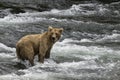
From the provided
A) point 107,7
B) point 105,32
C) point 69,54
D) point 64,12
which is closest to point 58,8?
point 64,12

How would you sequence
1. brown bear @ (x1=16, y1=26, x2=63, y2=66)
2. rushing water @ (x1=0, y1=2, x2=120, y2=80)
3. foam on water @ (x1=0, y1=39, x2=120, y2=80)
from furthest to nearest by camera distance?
brown bear @ (x1=16, y1=26, x2=63, y2=66)
rushing water @ (x1=0, y1=2, x2=120, y2=80)
foam on water @ (x1=0, y1=39, x2=120, y2=80)

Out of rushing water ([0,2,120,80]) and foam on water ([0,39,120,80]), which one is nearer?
foam on water ([0,39,120,80])

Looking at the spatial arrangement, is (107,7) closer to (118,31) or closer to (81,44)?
(118,31)

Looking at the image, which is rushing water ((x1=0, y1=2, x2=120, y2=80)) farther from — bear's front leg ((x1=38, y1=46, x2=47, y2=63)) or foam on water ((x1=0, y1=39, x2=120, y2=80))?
bear's front leg ((x1=38, y1=46, x2=47, y2=63))

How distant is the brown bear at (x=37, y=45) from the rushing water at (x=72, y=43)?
0.20 m

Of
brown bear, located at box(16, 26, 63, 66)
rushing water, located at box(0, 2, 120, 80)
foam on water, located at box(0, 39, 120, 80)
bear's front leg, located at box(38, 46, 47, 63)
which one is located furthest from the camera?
bear's front leg, located at box(38, 46, 47, 63)

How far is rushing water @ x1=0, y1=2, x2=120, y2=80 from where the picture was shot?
8.48 metres

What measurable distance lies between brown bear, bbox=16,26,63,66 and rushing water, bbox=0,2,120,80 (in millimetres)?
196

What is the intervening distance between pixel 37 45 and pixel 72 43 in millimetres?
3151

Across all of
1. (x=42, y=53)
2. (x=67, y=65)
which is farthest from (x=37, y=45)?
(x=67, y=65)

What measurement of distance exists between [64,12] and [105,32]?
413 cm

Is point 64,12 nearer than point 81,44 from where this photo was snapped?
No

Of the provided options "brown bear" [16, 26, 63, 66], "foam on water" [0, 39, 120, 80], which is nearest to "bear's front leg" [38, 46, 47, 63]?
"brown bear" [16, 26, 63, 66]

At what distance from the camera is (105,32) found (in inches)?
564
